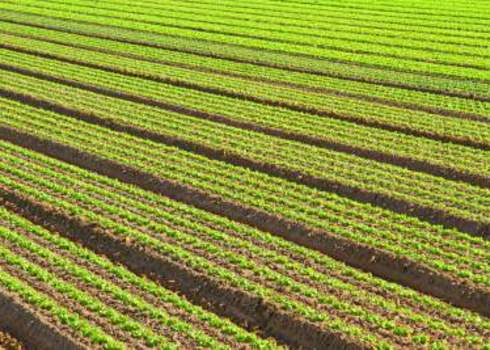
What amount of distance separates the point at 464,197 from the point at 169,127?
757 centimetres

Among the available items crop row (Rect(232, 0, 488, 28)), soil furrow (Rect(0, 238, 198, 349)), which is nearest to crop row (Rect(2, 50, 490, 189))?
soil furrow (Rect(0, 238, 198, 349))

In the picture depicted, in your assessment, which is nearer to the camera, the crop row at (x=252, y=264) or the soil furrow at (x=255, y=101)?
the crop row at (x=252, y=264)

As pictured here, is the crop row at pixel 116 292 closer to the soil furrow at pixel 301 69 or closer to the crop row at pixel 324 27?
the soil furrow at pixel 301 69

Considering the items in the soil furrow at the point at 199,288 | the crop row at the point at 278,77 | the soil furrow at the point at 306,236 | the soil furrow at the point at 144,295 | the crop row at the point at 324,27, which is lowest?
the soil furrow at the point at 144,295

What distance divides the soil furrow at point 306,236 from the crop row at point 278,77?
769cm

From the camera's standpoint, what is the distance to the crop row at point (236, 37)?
2102 cm

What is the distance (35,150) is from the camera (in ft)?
48.8

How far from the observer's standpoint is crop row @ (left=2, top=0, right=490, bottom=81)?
21016 millimetres

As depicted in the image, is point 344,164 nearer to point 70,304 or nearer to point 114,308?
point 114,308

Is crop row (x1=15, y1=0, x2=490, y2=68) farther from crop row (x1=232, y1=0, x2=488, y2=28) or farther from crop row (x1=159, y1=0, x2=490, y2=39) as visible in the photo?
crop row (x1=232, y1=0, x2=488, y2=28)

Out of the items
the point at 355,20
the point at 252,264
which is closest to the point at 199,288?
the point at 252,264

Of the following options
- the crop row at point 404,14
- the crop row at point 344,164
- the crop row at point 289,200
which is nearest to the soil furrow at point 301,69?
the crop row at point 344,164

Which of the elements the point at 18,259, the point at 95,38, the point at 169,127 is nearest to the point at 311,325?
the point at 18,259

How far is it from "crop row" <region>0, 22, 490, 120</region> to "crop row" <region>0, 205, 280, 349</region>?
10.8 m
